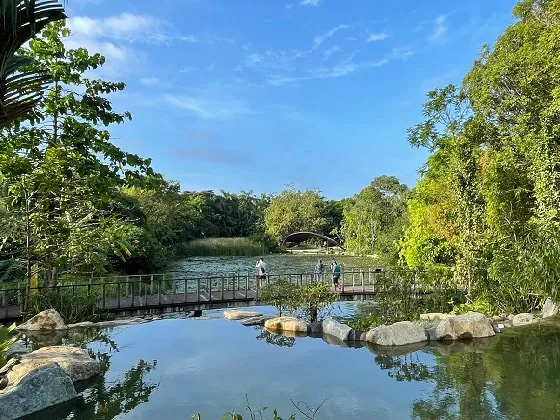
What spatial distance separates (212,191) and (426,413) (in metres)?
48.9

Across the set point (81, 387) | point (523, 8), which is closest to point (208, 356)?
point (81, 387)

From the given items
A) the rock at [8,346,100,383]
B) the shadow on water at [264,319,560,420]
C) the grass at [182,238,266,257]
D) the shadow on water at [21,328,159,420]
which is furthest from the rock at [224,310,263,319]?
the grass at [182,238,266,257]

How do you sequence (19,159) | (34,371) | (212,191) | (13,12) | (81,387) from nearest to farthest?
(13,12), (19,159), (34,371), (81,387), (212,191)

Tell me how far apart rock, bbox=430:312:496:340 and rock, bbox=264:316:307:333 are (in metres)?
2.46

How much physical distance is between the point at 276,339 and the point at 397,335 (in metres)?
2.19

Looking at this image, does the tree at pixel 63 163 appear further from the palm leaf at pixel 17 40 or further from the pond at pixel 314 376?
the pond at pixel 314 376

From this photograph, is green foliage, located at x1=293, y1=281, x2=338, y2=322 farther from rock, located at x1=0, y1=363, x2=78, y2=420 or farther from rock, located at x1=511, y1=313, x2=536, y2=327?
rock, located at x1=0, y1=363, x2=78, y2=420

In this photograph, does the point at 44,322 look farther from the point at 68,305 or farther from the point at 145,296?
the point at 145,296

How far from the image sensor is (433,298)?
38.5 ft

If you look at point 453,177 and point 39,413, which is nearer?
point 39,413

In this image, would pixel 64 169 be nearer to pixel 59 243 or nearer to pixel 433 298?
pixel 59 243

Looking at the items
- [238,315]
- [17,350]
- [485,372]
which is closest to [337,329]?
[238,315]

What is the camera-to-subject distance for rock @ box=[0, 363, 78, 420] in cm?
503

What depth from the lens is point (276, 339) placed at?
873 cm
